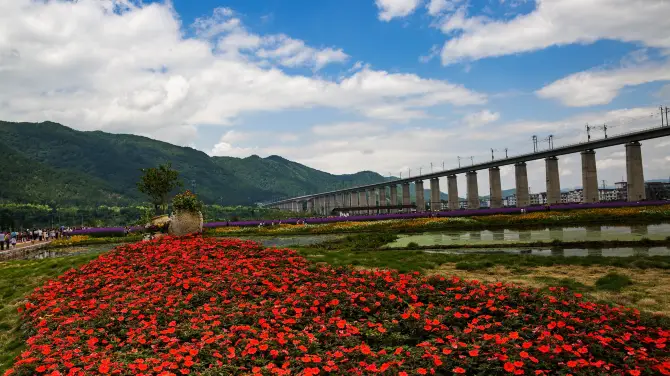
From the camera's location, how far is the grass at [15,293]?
10789 millimetres

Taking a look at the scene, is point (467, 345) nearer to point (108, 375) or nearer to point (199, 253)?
point (108, 375)

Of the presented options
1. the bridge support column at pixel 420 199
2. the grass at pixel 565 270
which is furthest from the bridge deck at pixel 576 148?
the grass at pixel 565 270

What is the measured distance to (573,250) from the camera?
2184 centimetres

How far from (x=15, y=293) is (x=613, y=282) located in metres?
21.0

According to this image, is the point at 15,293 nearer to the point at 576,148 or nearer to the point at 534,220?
the point at 534,220

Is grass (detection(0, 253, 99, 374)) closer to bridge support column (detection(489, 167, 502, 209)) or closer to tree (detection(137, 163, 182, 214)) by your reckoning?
tree (detection(137, 163, 182, 214))

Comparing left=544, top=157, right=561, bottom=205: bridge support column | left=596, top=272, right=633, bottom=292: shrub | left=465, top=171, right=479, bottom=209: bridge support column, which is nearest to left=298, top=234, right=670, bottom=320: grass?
left=596, top=272, right=633, bottom=292: shrub

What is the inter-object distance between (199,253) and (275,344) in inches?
404

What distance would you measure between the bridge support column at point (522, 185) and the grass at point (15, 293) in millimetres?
99391

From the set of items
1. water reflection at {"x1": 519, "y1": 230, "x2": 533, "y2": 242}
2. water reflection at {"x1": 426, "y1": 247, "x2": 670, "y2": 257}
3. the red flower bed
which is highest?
the red flower bed

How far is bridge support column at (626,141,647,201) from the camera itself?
253 feet

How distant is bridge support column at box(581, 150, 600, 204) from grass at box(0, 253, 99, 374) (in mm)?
90271

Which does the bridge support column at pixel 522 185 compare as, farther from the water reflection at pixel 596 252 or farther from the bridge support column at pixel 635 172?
the water reflection at pixel 596 252

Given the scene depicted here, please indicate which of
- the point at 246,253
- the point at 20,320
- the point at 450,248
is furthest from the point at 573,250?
the point at 20,320
